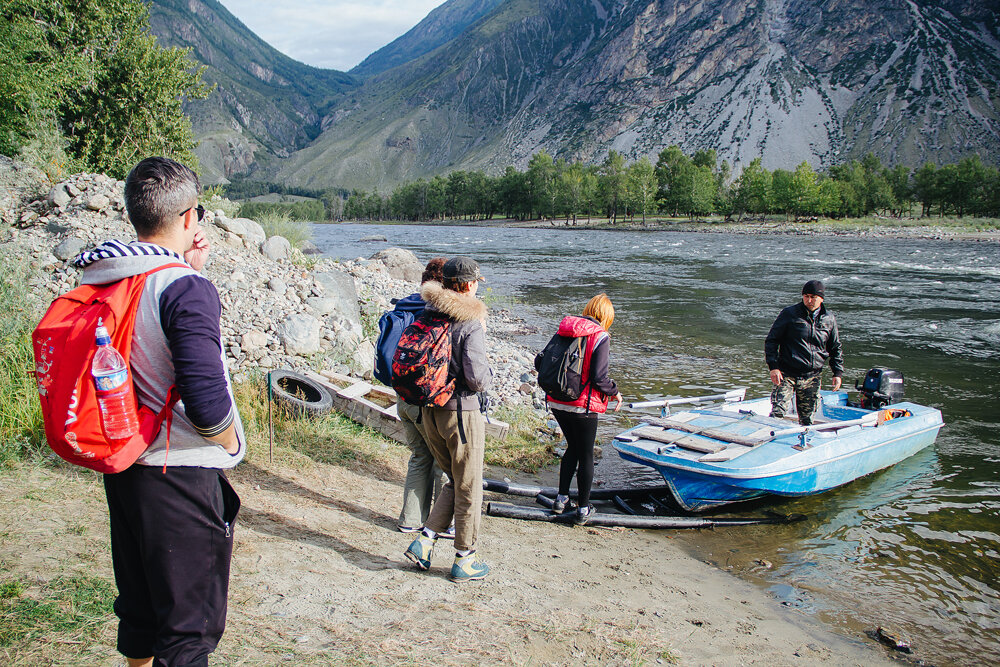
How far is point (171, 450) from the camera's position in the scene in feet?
7.06

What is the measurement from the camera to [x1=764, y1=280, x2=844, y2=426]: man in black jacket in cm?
761

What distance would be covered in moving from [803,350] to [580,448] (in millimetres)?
3828

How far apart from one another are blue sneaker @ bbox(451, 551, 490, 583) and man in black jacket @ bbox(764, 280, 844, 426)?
5.19 metres

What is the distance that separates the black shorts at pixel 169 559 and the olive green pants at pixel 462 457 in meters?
1.96

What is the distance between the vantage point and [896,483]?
7859 mm

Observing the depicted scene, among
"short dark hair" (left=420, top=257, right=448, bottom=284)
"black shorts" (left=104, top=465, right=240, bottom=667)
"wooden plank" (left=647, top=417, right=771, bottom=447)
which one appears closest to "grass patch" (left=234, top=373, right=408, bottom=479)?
"short dark hair" (left=420, top=257, right=448, bottom=284)

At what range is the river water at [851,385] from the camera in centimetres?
521

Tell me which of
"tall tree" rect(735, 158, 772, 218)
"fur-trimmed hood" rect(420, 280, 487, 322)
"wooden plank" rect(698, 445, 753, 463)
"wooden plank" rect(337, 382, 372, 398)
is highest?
"tall tree" rect(735, 158, 772, 218)

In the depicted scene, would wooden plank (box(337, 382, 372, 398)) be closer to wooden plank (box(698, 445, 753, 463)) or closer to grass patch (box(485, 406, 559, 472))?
grass patch (box(485, 406, 559, 472))

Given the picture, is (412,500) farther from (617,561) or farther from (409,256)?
(409,256)

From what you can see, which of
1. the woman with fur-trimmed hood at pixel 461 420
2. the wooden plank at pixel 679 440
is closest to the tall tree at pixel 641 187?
the wooden plank at pixel 679 440

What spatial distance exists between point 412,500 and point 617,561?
192 centimetres

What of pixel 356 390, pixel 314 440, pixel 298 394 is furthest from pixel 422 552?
pixel 298 394

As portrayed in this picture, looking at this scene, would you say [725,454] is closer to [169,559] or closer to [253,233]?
[169,559]
